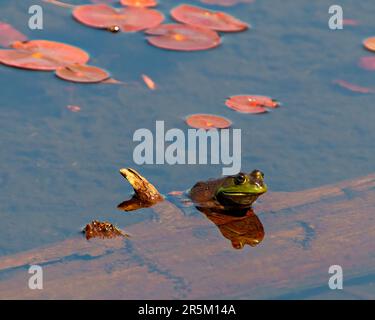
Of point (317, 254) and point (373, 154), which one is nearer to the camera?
point (317, 254)

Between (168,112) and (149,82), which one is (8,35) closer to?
(149,82)

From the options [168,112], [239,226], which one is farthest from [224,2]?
[239,226]

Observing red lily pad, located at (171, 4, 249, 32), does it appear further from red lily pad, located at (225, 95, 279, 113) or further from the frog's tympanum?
the frog's tympanum

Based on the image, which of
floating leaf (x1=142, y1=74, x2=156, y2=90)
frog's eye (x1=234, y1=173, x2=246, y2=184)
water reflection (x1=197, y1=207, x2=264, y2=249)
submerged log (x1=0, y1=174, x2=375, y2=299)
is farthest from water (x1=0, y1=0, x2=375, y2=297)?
frog's eye (x1=234, y1=173, x2=246, y2=184)

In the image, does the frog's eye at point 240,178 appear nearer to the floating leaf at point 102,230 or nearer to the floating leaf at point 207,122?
the floating leaf at point 102,230

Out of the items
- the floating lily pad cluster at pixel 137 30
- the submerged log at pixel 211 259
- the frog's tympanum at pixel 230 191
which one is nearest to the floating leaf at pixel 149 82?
the floating lily pad cluster at pixel 137 30
